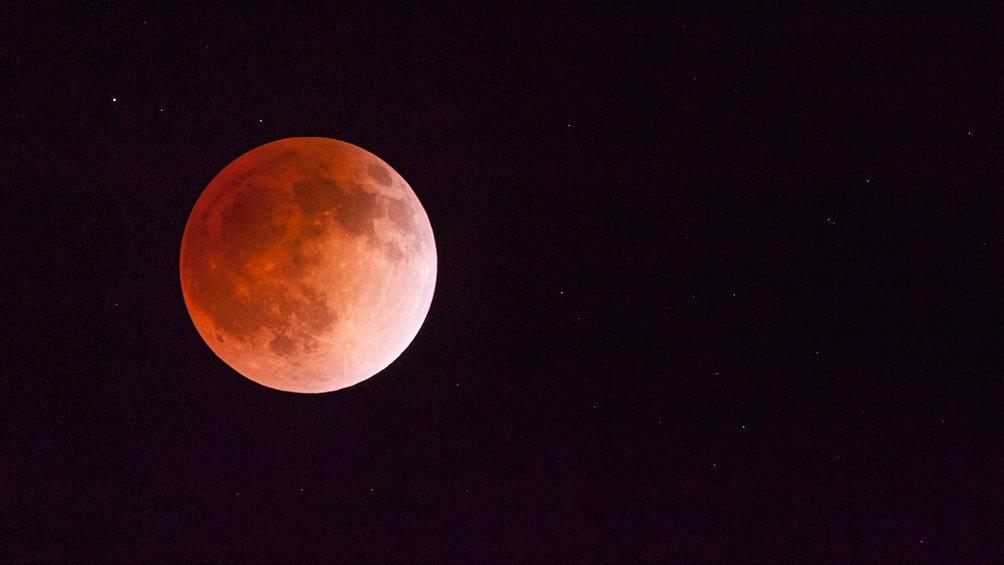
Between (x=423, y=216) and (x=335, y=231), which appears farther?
(x=423, y=216)

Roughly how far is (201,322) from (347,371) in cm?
113

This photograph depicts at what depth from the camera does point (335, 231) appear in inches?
246

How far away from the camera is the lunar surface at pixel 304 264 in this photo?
618cm

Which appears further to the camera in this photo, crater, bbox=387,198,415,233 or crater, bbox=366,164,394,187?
crater, bbox=366,164,394,187

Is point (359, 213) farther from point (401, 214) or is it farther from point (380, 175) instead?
point (380, 175)

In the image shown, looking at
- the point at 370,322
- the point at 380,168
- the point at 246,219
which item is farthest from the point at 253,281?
the point at 380,168

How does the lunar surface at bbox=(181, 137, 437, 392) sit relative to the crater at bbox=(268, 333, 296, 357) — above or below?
above

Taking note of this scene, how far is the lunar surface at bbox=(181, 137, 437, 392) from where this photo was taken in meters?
6.18

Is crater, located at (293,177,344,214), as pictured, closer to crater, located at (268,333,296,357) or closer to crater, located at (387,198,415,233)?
crater, located at (387,198,415,233)

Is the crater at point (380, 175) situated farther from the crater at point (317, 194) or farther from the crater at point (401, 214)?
the crater at point (317, 194)

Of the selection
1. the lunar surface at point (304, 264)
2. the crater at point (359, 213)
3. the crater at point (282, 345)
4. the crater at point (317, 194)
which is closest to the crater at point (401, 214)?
the lunar surface at point (304, 264)

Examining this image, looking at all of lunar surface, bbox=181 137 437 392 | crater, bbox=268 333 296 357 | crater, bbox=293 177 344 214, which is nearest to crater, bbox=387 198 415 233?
lunar surface, bbox=181 137 437 392

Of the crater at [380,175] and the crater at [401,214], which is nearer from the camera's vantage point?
the crater at [401,214]

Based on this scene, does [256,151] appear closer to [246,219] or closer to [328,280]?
[246,219]
